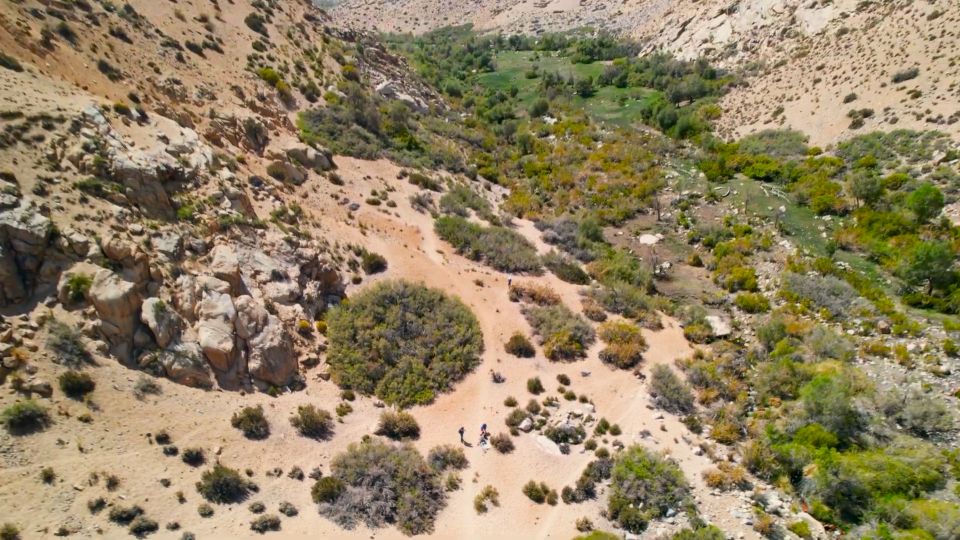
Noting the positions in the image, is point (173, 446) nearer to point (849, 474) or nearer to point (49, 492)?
point (49, 492)

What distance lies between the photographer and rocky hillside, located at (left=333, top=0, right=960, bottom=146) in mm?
38406

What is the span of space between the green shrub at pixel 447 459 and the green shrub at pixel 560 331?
25.4 ft

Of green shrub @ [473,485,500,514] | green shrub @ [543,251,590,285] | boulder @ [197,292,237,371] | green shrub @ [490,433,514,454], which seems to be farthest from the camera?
green shrub @ [543,251,590,285]

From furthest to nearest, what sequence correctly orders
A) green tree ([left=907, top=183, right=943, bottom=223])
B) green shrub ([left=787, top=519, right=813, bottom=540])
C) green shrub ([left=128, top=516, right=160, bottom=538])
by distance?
green tree ([left=907, top=183, right=943, bottom=223]) → green shrub ([left=787, top=519, right=813, bottom=540]) → green shrub ([left=128, top=516, right=160, bottom=538])

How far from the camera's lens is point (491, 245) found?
33.8m

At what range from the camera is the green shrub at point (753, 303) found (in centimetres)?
2792

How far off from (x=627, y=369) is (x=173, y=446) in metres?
19.5

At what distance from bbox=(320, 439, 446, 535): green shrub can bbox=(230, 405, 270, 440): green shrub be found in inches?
115

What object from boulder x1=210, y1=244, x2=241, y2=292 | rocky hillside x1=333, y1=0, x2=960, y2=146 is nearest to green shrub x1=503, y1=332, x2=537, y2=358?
boulder x1=210, y1=244, x2=241, y2=292

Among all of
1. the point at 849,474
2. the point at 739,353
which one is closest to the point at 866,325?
the point at 739,353

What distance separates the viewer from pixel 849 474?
1742 cm

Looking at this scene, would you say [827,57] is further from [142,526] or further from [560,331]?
[142,526]

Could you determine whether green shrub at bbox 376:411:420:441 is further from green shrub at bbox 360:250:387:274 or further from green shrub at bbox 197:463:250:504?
green shrub at bbox 360:250:387:274

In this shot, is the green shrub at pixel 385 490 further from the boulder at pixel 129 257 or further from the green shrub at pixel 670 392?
→ the green shrub at pixel 670 392
